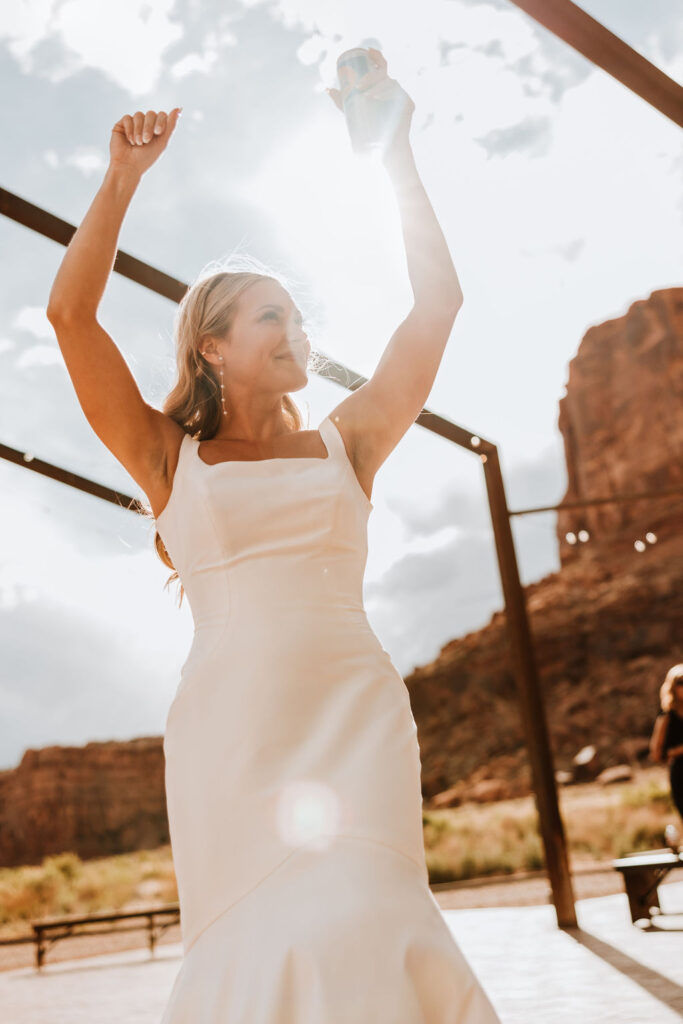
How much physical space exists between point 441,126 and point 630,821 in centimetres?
2270

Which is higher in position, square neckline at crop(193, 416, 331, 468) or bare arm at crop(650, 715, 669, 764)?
square neckline at crop(193, 416, 331, 468)

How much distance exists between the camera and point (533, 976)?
4828 millimetres

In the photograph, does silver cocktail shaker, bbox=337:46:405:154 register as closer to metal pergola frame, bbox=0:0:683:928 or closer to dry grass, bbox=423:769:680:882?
metal pergola frame, bbox=0:0:683:928

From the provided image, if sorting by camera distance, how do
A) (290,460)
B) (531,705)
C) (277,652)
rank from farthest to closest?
(531,705) < (290,460) < (277,652)

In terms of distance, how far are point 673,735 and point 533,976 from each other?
9.75ft

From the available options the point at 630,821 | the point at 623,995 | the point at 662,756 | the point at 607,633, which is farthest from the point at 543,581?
the point at 623,995

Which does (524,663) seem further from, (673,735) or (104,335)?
(104,335)

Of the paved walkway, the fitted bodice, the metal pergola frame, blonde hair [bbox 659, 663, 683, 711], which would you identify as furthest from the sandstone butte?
the fitted bodice

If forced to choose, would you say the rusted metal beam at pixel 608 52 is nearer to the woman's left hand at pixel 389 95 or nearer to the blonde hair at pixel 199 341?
the woman's left hand at pixel 389 95

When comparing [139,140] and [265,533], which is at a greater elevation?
[139,140]

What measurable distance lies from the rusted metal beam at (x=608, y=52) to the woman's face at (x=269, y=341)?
76 cm

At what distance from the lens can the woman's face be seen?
1.76 meters

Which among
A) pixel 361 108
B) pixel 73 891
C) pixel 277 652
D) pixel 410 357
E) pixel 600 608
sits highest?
pixel 600 608

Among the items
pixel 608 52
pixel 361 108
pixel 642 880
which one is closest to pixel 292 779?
pixel 361 108
